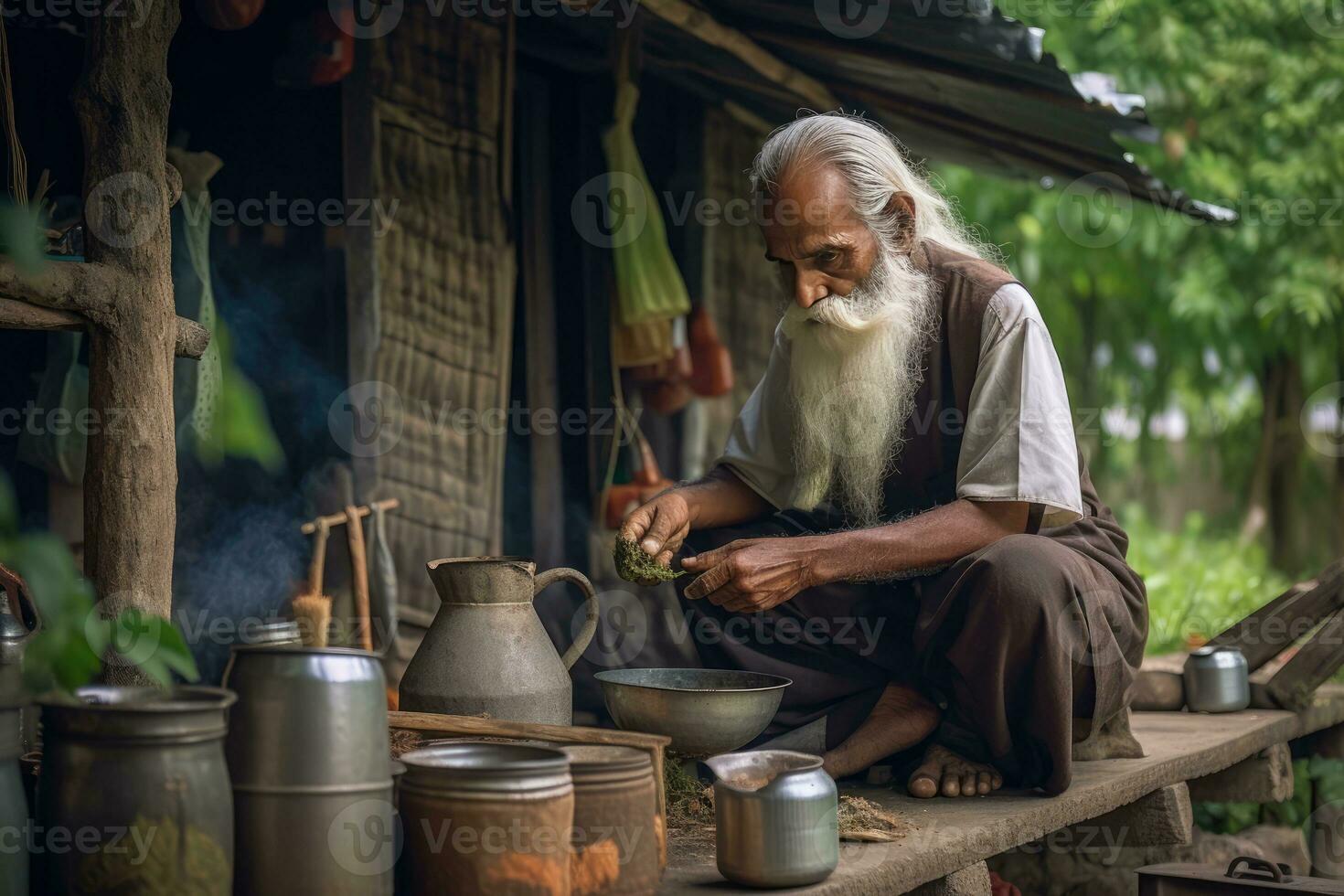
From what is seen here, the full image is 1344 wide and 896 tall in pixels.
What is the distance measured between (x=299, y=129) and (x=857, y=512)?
9.94 feet

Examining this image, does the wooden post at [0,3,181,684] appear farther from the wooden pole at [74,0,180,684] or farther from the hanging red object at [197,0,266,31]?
the hanging red object at [197,0,266,31]

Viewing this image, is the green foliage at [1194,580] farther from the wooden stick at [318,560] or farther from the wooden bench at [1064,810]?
the wooden stick at [318,560]

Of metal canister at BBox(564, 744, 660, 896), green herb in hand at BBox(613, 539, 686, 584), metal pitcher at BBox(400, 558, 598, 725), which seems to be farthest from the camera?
green herb in hand at BBox(613, 539, 686, 584)

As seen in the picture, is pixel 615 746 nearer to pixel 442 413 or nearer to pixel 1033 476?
pixel 1033 476

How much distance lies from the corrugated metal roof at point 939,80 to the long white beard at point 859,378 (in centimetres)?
167

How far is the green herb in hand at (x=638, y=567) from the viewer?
143 inches

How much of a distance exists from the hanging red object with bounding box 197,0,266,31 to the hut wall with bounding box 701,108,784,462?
126 inches

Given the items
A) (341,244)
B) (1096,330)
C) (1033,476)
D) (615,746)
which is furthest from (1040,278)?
(615,746)

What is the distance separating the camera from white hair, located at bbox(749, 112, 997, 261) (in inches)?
154

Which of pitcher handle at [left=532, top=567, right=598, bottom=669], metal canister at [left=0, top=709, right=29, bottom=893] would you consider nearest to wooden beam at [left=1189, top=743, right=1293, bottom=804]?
pitcher handle at [left=532, top=567, right=598, bottom=669]

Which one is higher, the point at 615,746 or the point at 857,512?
the point at 857,512

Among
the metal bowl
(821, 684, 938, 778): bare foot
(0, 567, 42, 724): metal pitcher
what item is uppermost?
(0, 567, 42, 724): metal pitcher

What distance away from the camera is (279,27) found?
5.41 m

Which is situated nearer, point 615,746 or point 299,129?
point 615,746
